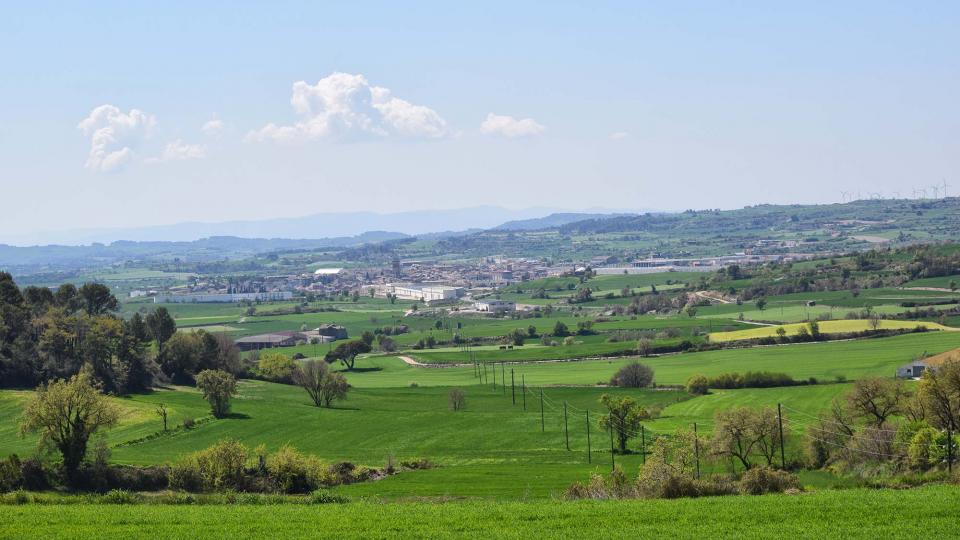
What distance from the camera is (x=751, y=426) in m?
46.3

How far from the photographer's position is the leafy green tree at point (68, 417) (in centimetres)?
4641

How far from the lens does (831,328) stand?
342 ft

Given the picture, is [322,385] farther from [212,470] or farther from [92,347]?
[212,470]

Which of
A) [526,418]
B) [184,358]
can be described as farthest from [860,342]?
[184,358]

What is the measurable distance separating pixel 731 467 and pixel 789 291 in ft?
346

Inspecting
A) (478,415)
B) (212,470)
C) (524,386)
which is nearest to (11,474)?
(212,470)

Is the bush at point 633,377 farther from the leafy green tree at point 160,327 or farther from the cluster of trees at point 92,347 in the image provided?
the leafy green tree at point 160,327

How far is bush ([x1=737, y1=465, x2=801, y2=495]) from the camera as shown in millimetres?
31641

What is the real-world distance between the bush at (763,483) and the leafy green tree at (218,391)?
4527 cm

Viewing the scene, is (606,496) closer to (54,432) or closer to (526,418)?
(54,432)

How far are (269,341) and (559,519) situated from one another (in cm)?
10741

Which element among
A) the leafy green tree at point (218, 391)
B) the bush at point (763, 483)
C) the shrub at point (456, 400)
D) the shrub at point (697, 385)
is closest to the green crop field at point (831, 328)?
the shrub at point (697, 385)

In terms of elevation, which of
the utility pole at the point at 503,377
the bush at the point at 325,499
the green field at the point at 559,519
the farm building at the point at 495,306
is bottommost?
the utility pole at the point at 503,377

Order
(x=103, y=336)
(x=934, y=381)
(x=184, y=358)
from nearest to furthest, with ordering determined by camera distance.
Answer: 1. (x=934, y=381)
2. (x=103, y=336)
3. (x=184, y=358)
